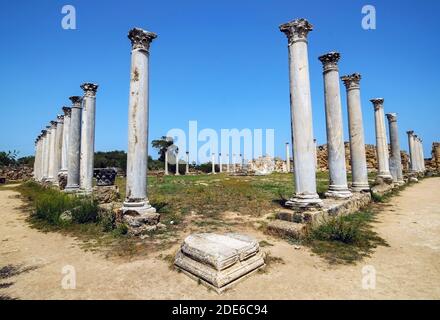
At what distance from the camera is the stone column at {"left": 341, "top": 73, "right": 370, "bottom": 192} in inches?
Answer: 425

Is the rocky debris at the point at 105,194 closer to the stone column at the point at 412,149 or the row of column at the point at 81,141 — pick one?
the row of column at the point at 81,141

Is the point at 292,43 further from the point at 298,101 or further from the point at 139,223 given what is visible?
the point at 139,223

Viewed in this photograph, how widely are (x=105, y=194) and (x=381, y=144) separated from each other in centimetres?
1548

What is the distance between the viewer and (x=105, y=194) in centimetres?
1016

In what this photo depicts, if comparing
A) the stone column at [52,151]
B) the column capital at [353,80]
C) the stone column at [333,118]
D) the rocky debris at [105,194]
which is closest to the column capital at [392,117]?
the column capital at [353,80]

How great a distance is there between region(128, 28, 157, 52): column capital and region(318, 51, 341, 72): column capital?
633cm

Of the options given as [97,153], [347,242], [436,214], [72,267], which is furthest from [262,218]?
[97,153]

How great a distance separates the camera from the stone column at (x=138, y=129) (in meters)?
6.77

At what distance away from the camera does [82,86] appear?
1138 cm

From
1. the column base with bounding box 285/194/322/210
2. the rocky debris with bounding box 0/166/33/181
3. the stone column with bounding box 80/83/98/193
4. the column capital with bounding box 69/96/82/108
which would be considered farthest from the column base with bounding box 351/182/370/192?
the rocky debris with bounding box 0/166/33/181

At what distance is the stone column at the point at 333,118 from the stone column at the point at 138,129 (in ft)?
21.0

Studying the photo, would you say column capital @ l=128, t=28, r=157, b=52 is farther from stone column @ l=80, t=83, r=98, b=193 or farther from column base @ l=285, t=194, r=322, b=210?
column base @ l=285, t=194, r=322, b=210

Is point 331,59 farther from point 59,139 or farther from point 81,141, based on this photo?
point 59,139
